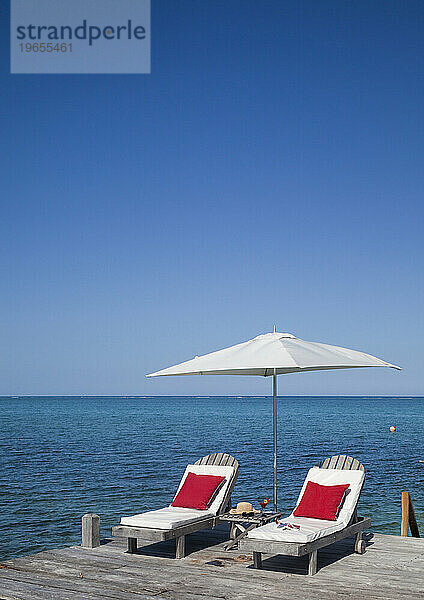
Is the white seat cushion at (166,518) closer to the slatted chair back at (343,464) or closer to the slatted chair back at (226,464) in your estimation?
the slatted chair back at (226,464)

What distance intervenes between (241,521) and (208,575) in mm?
913

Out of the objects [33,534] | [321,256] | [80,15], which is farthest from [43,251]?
Result: [80,15]

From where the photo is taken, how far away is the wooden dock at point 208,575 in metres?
6.21

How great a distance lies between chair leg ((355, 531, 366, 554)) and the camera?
24.8 feet

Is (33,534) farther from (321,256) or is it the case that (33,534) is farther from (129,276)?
(129,276)

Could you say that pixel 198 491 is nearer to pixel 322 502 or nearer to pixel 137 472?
pixel 322 502

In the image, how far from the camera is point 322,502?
7.57m

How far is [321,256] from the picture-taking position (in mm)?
26141

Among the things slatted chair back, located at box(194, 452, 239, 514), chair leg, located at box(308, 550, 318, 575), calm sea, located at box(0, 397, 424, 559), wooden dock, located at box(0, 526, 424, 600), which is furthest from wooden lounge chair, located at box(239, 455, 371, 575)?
calm sea, located at box(0, 397, 424, 559)

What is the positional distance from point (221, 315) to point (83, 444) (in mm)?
10524

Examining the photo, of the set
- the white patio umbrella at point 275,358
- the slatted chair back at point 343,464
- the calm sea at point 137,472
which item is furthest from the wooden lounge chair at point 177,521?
the calm sea at point 137,472

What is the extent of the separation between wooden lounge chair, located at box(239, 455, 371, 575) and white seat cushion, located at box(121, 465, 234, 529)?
67cm

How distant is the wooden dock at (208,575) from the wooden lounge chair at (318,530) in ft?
0.87

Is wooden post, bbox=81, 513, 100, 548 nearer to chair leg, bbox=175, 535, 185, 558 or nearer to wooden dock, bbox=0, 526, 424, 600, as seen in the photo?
wooden dock, bbox=0, 526, 424, 600
